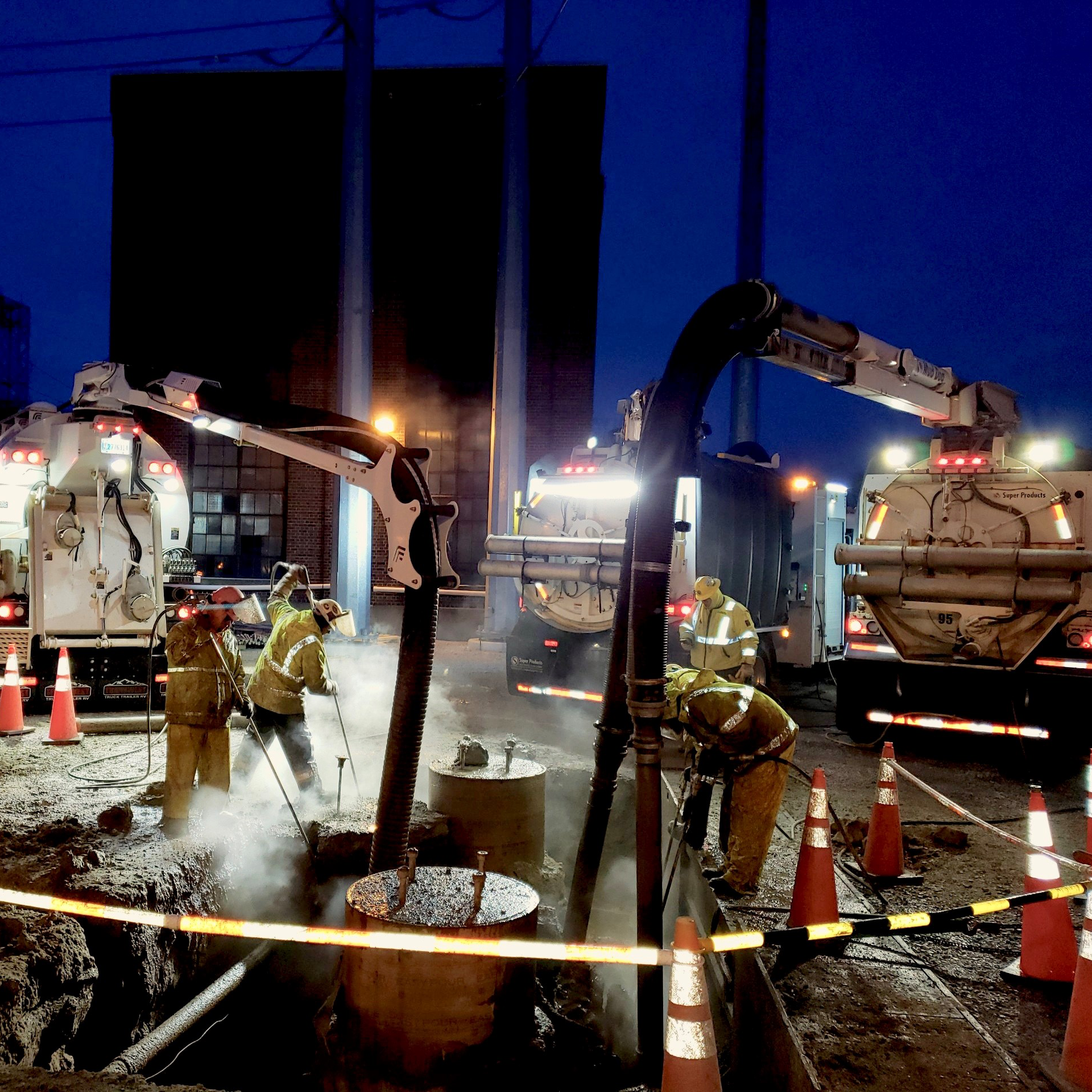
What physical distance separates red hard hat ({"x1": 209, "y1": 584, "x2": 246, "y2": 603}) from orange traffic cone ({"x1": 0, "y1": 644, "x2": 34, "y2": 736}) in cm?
396

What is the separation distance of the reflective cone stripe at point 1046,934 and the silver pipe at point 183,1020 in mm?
4005

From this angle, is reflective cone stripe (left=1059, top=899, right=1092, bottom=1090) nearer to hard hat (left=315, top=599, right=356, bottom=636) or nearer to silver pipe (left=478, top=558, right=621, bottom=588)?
hard hat (left=315, top=599, right=356, bottom=636)

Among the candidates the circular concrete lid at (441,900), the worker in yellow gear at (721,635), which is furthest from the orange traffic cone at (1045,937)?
the worker in yellow gear at (721,635)

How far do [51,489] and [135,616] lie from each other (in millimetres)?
1620

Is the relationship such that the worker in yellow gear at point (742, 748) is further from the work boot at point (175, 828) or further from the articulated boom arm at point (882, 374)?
the work boot at point (175, 828)

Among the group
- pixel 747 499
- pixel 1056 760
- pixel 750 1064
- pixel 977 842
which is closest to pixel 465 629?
pixel 747 499

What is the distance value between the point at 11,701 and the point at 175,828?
412cm

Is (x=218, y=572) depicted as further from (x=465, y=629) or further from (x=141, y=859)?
(x=141, y=859)

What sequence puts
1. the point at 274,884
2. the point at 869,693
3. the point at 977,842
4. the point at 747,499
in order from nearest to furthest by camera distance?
1. the point at 274,884
2. the point at 977,842
3. the point at 869,693
4. the point at 747,499

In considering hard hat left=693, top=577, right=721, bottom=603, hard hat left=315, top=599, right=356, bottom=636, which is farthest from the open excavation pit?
hard hat left=693, top=577, right=721, bottom=603

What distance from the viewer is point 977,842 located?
20.6ft

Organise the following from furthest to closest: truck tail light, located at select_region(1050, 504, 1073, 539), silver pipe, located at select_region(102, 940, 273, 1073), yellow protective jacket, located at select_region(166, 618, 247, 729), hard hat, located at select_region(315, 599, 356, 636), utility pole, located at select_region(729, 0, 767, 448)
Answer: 1. utility pole, located at select_region(729, 0, 767, 448)
2. truck tail light, located at select_region(1050, 504, 1073, 539)
3. hard hat, located at select_region(315, 599, 356, 636)
4. yellow protective jacket, located at select_region(166, 618, 247, 729)
5. silver pipe, located at select_region(102, 940, 273, 1073)

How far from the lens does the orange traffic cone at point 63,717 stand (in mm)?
8516

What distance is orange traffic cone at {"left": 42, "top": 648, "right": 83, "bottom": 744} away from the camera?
27.9 feet
